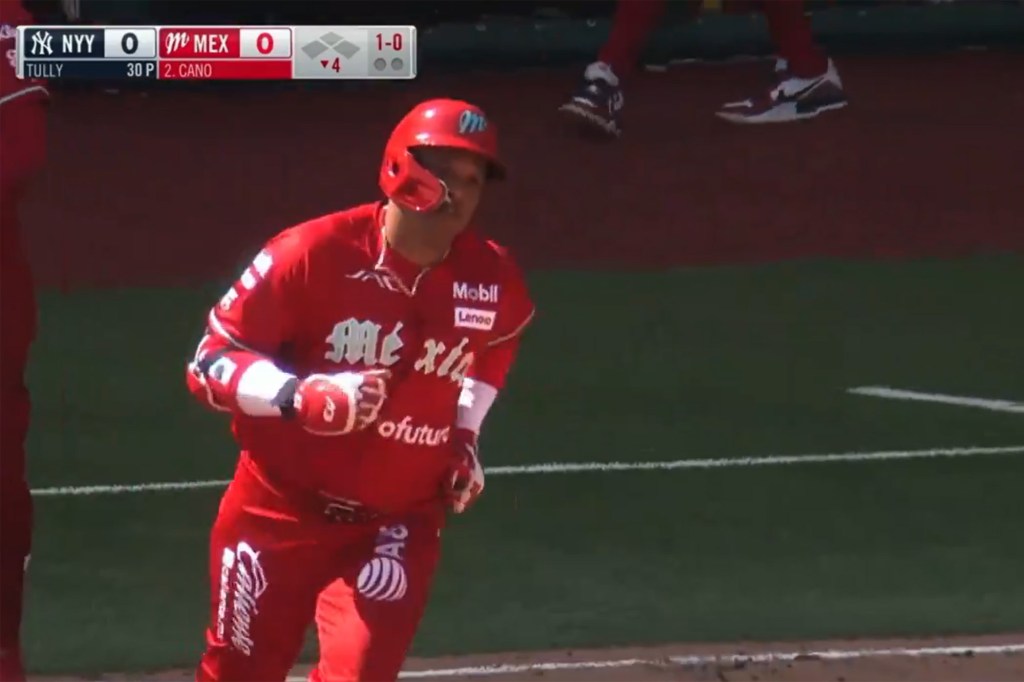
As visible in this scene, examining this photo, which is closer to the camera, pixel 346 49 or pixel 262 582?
pixel 262 582

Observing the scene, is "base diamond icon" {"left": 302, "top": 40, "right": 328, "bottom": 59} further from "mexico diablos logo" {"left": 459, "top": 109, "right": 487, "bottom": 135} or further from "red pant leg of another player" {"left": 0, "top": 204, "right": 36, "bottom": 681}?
"mexico diablos logo" {"left": 459, "top": 109, "right": 487, "bottom": 135}

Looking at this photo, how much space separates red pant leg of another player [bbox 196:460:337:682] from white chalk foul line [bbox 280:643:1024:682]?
1365 mm

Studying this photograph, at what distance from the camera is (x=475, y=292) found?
184 inches

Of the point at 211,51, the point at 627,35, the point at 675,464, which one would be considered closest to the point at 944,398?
the point at 675,464

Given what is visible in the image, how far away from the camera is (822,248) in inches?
456

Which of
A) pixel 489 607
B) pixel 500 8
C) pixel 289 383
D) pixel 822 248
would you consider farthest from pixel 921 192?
pixel 289 383

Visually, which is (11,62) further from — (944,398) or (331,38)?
(944,398)

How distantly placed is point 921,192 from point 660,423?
4.60m

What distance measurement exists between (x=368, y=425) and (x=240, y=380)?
0.93 ft

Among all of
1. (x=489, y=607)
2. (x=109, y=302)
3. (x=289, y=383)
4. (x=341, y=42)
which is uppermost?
(x=289, y=383)

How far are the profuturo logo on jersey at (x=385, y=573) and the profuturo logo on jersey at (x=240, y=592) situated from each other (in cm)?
22

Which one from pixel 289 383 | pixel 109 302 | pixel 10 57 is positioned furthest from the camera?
pixel 109 302

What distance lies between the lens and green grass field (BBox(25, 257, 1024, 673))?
651 centimetres

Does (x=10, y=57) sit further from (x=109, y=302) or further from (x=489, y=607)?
(x=109, y=302)
